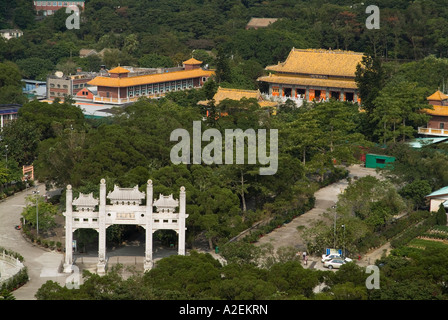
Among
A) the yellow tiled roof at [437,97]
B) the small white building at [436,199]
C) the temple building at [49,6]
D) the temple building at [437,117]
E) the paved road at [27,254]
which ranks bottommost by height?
the paved road at [27,254]

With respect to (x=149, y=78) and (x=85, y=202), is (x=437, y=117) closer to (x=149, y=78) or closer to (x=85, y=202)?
(x=149, y=78)

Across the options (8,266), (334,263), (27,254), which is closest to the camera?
(8,266)

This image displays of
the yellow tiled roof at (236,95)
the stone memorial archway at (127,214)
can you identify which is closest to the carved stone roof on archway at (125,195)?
the stone memorial archway at (127,214)

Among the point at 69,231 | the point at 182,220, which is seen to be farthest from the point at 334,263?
the point at 69,231

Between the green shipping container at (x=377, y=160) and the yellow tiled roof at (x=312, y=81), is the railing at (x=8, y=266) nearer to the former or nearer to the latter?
the green shipping container at (x=377, y=160)

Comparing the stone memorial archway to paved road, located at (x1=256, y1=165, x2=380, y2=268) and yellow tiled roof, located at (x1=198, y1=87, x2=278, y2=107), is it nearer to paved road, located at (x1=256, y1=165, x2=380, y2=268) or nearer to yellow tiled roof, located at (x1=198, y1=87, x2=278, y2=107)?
paved road, located at (x1=256, y1=165, x2=380, y2=268)

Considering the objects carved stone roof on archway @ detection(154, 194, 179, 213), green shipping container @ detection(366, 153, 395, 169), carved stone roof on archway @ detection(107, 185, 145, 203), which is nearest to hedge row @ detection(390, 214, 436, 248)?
green shipping container @ detection(366, 153, 395, 169)
